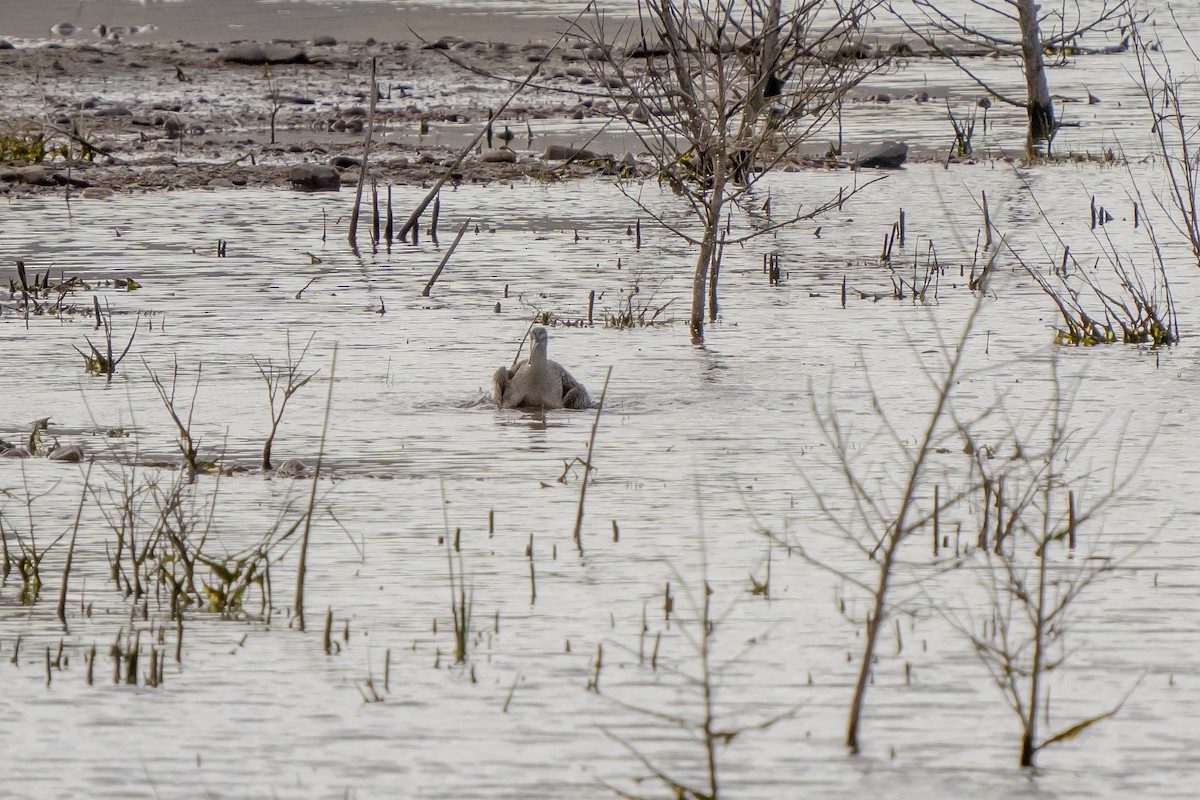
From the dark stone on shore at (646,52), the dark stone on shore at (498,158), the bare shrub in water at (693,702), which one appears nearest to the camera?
the bare shrub in water at (693,702)

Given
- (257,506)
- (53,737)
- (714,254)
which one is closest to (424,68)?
(714,254)

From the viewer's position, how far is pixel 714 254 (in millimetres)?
11930

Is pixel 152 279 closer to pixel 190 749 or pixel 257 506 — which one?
pixel 257 506

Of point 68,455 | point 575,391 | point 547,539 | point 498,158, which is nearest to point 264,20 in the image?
point 498,158

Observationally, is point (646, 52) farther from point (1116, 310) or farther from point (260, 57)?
point (260, 57)

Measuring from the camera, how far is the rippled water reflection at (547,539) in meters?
4.67

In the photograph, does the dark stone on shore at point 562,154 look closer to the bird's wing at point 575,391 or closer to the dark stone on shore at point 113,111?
the dark stone on shore at point 113,111

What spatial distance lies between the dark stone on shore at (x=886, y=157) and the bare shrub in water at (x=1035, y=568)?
12566 millimetres

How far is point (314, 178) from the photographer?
19.0 metres

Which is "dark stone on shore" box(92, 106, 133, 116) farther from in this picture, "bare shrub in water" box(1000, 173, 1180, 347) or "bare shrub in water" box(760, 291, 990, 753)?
"bare shrub in water" box(760, 291, 990, 753)

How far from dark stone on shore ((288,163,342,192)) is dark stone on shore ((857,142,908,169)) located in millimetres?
5502

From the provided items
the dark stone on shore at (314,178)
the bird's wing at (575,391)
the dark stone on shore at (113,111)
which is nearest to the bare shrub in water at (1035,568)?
the bird's wing at (575,391)

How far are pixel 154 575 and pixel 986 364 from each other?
552 centimetres

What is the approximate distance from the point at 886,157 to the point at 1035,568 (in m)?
15.0
